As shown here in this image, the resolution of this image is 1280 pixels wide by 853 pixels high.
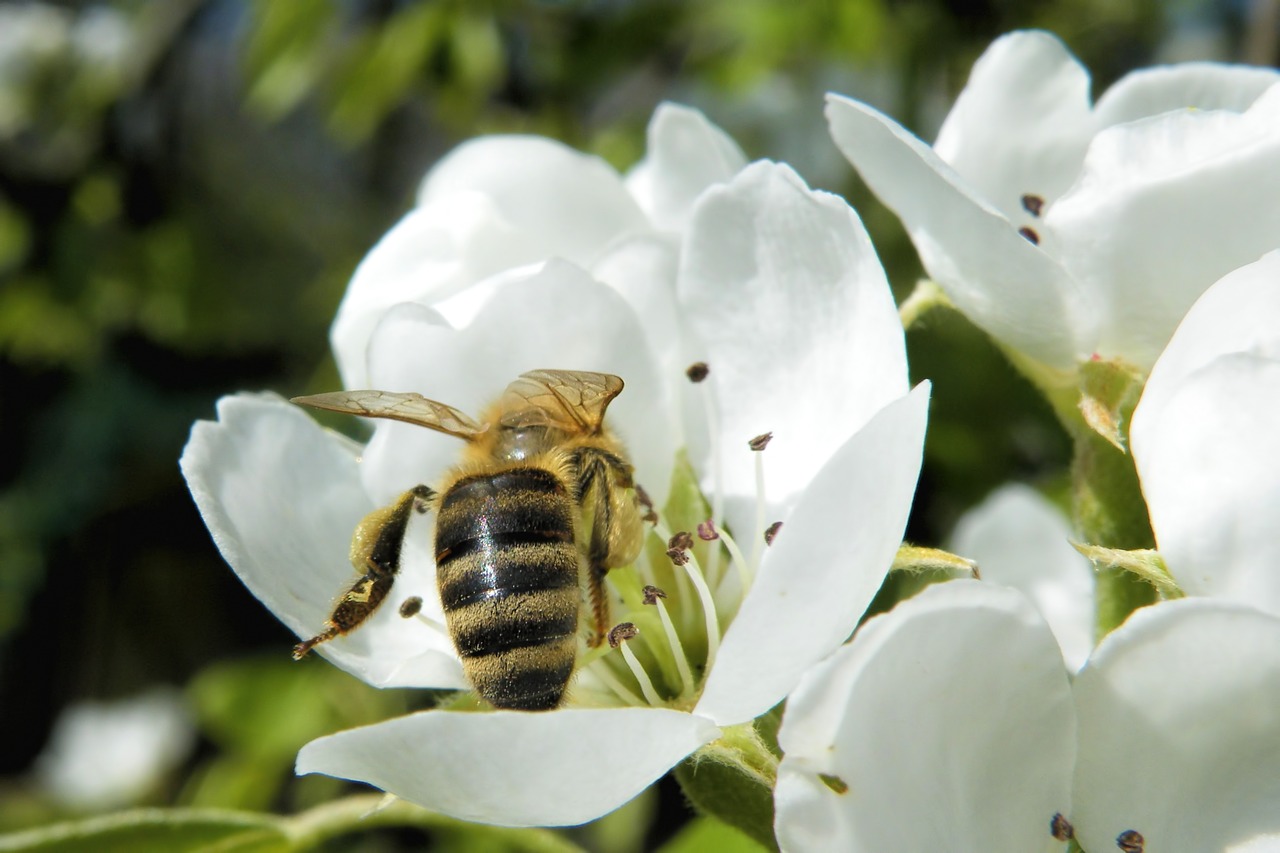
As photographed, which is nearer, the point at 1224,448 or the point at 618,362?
the point at 1224,448

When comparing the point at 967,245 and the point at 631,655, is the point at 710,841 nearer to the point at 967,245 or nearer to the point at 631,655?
the point at 631,655

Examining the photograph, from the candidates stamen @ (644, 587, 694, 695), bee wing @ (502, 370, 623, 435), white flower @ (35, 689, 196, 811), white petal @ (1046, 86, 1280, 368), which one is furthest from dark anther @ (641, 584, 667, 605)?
white flower @ (35, 689, 196, 811)

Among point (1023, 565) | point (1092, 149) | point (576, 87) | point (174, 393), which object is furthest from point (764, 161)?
point (174, 393)

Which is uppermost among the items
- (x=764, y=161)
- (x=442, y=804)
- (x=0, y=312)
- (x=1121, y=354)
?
(x=764, y=161)

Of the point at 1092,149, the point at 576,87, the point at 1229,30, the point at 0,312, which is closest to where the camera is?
the point at 1092,149

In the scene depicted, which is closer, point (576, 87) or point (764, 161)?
point (764, 161)

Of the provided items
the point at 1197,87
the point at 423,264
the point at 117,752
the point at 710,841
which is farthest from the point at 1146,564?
the point at 117,752

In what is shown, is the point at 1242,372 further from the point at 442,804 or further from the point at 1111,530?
the point at 442,804
